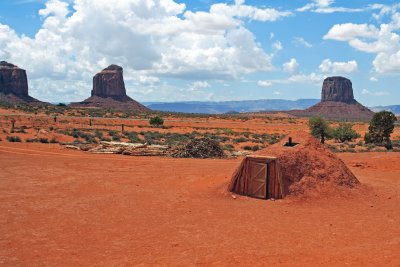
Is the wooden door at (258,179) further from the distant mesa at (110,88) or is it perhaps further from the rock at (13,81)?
the distant mesa at (110,88)

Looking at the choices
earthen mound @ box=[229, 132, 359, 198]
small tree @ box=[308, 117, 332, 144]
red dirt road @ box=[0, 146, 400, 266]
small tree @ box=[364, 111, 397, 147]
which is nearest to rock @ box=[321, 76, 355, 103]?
small tree @ box=[308, 117, 332, 144]

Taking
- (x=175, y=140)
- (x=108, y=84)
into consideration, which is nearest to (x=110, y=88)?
(x=108, y=84)

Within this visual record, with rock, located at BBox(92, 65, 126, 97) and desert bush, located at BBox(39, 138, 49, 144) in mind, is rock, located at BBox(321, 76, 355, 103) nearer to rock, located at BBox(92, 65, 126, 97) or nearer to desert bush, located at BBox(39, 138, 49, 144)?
rock, located at BBox(92, 65, 126, 97)

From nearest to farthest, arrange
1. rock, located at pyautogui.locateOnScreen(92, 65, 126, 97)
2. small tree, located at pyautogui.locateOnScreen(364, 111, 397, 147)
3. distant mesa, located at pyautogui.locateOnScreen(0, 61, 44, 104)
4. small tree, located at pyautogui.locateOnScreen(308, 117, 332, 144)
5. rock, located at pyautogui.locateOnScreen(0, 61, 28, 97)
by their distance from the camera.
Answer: small tree, located at pyautogui.locateOnScreen(364, 111, 397, 147), small tree, located at pyautogui.locateOnScreen(308, 117, 332, 144), distant mesa, located at pyautogui.locateOnScreen(0, 61, 44, 104), rock, located at pyautogui.locateOnScreen(0, 61, 28, 97), rock, located at pyautogui.locateOnScreen(92, 65, 126, 97)

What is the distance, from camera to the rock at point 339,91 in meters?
186

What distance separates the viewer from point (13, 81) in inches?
5743

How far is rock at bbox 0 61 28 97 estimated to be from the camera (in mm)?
145000

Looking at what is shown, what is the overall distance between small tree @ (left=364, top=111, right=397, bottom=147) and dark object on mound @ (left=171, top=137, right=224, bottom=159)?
17113mm

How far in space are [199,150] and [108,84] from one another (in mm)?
149376

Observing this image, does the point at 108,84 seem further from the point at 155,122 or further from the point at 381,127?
the point at 381,127

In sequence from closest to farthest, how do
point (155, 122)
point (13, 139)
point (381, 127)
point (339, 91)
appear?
point (13, 139)
point (381, 127)
point (155, 122)
point (339, 91)

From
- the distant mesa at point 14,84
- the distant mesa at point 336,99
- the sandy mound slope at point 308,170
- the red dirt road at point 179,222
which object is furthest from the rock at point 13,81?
the sandy mound slope at point 308,170

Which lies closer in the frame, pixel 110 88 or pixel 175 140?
pixel 175 140

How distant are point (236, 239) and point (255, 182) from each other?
5056 mm
